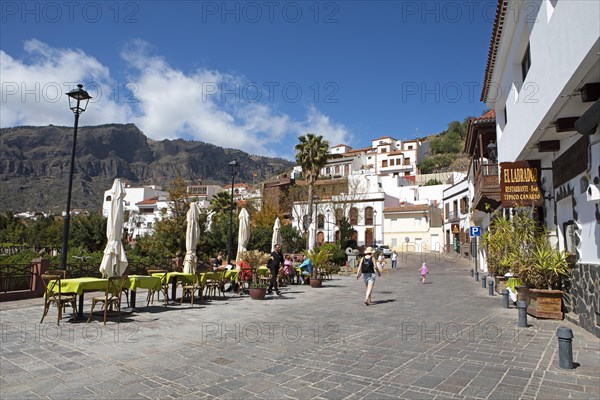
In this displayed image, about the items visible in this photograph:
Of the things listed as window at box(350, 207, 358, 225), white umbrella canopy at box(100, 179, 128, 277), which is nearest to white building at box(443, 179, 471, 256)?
window at box(350, 207, 358, 225)

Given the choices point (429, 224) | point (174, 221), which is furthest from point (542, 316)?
point (429, 224)

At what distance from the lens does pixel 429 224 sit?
5006 centimetres

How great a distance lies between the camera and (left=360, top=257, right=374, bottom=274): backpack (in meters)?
12.4

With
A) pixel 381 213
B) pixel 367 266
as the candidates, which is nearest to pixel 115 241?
pixel 367 266

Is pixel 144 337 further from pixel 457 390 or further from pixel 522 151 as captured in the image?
pixel 522 151

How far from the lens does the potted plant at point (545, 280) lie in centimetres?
942

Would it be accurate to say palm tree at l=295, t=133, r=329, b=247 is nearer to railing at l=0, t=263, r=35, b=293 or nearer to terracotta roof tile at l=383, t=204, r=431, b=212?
terracotta roof tile at l=383, t=204, r=431, b=212

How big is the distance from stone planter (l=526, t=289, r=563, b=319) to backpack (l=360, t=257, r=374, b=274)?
4239 mm

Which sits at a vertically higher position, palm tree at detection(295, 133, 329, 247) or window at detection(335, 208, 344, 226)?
palm tree at detection(295, 133, 329, 247)

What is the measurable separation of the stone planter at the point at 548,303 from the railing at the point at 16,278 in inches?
545

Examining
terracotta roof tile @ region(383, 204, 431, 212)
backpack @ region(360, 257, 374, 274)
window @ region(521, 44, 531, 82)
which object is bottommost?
backpack @ region(360, 257, 374, 274)

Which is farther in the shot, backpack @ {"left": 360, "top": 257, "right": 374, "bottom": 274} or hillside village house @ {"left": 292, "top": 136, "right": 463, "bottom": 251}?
hillside village house @ {"left": 292, "top": 136, "right": 463, "bottom": 251}

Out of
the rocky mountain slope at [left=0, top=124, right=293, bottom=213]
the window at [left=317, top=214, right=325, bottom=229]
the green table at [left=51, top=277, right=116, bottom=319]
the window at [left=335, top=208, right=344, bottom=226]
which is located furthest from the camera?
the rocky mountain slope at [left=0, top=124, right=293, bottom=213]

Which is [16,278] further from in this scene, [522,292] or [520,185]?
[520,185]
